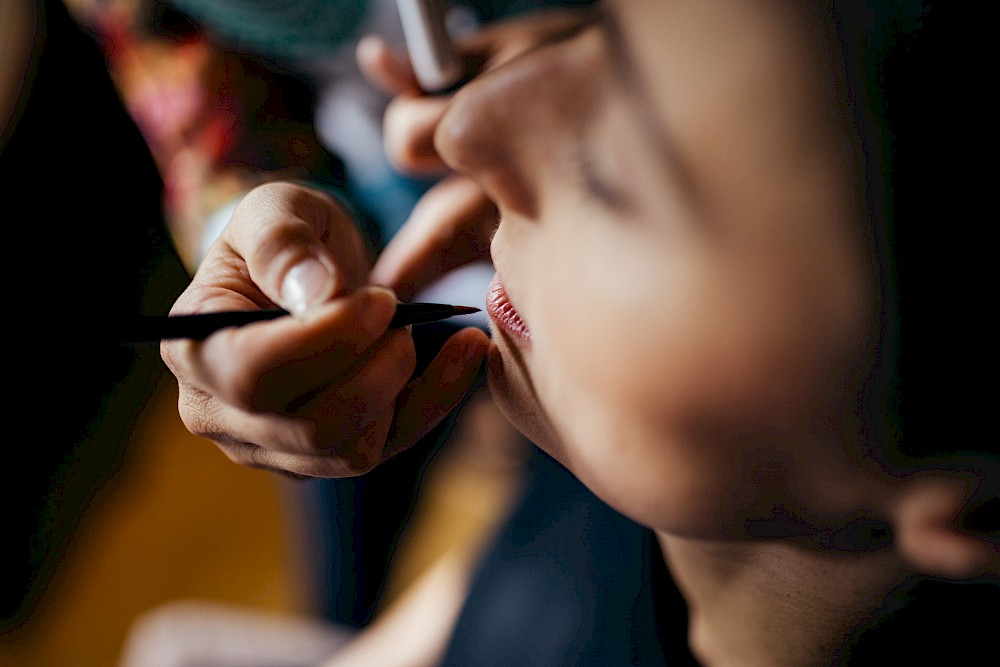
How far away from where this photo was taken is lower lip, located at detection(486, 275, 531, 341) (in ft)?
0.94

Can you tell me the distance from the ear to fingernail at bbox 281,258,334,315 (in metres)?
0.22

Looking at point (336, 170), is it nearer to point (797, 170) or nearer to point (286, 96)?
point (286, 96)


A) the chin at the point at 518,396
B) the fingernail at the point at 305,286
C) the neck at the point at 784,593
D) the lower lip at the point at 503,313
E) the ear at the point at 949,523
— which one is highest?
the fingernail at the point at 305,286

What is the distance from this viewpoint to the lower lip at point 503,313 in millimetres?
288

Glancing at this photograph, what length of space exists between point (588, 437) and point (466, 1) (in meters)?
0.28

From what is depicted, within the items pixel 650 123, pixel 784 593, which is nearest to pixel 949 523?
pixel 784 593

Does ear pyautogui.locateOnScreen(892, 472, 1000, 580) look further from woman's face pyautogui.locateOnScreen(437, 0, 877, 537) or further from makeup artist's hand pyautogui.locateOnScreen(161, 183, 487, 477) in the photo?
makeup artist's hand pyautogui.locateOnScreen(161, 183, 487, 477)

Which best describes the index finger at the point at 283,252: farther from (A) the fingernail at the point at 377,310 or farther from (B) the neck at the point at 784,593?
(B) the neck at the point at 784,593

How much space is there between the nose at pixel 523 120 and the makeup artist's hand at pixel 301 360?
66 millimetres

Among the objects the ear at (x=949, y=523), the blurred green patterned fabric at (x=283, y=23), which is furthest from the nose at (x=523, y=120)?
the blurred green patterned fabric at (x=283, y=23)

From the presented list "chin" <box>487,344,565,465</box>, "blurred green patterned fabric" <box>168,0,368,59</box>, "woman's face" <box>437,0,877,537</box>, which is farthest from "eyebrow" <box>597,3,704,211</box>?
"blurred green patterned fabric" <box>168,0,368,59</box>

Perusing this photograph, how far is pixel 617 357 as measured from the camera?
257mm

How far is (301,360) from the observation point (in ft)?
0.82

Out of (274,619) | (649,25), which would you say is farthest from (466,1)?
(274,619)
